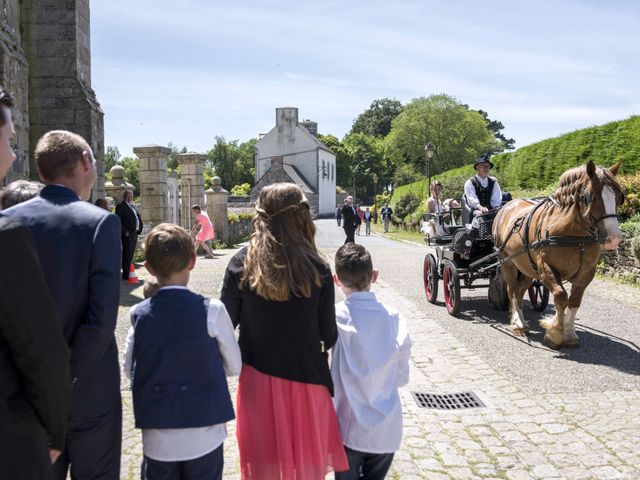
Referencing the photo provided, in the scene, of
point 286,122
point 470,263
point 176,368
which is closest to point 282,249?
point 176,368

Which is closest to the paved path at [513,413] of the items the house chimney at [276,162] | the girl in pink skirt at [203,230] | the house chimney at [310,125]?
the girl in pink skirt at [203,230]

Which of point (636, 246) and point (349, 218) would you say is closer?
point (636, 246)

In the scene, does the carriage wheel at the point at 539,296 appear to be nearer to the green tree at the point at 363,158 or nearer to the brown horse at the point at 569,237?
the brown horse at the point at 569,237

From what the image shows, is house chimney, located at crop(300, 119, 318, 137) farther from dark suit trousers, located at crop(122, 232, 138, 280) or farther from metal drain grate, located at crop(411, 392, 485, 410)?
metal drain grate, located at crop(411, 392, 485, 410)

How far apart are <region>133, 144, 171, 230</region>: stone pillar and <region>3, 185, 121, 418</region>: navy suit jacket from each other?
15.2 meters

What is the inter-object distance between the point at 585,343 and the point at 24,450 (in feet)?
22.1

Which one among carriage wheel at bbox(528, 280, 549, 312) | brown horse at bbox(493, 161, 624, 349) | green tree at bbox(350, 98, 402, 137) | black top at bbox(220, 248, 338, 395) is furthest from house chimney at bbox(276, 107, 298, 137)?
black top at bbox(220, 248, 338, 395)

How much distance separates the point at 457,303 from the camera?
881cm

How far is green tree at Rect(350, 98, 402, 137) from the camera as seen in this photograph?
104 m

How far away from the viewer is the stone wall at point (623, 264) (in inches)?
484

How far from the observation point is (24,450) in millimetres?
1735

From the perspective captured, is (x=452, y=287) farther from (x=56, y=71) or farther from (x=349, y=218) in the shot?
(x=349, y=218)

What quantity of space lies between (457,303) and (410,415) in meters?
4.14

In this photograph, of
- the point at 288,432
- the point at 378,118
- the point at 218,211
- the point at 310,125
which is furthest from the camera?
the point at 378,118
